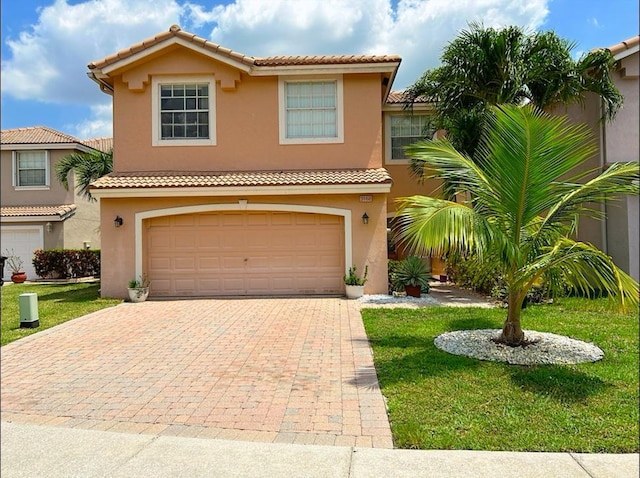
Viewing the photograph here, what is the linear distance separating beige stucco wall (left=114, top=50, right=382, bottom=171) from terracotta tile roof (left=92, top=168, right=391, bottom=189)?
1.17 ft

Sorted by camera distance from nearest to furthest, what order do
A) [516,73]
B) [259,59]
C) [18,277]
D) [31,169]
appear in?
[18,277] → [31,169] → [516,73] → [259,59]

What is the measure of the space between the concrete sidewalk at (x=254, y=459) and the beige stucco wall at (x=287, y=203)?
8.73m

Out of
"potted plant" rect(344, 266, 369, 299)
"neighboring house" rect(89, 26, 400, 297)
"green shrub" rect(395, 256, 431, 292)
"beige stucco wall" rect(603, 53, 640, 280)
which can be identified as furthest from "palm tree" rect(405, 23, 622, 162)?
"potted plant" rect(344, 266, 369, 299)

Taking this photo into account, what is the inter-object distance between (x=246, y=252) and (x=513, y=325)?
7.69 meters

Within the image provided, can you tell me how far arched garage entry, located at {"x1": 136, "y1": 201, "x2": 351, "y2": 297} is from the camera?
12.4 meters

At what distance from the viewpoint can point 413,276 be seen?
12047mm

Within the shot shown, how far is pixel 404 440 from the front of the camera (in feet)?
12.4

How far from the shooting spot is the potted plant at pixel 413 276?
1195 cm

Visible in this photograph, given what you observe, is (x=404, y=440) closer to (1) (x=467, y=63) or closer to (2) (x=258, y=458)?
(2) (x=258, y=458)

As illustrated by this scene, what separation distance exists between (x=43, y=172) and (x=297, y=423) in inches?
190

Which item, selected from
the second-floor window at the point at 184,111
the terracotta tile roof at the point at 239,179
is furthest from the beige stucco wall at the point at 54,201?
the second-floor window at the point at 184,111

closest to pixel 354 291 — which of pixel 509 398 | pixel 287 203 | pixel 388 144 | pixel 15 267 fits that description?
pixel 287 203

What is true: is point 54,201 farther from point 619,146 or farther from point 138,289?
point 619,146

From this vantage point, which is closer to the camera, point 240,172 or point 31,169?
point 31,169
